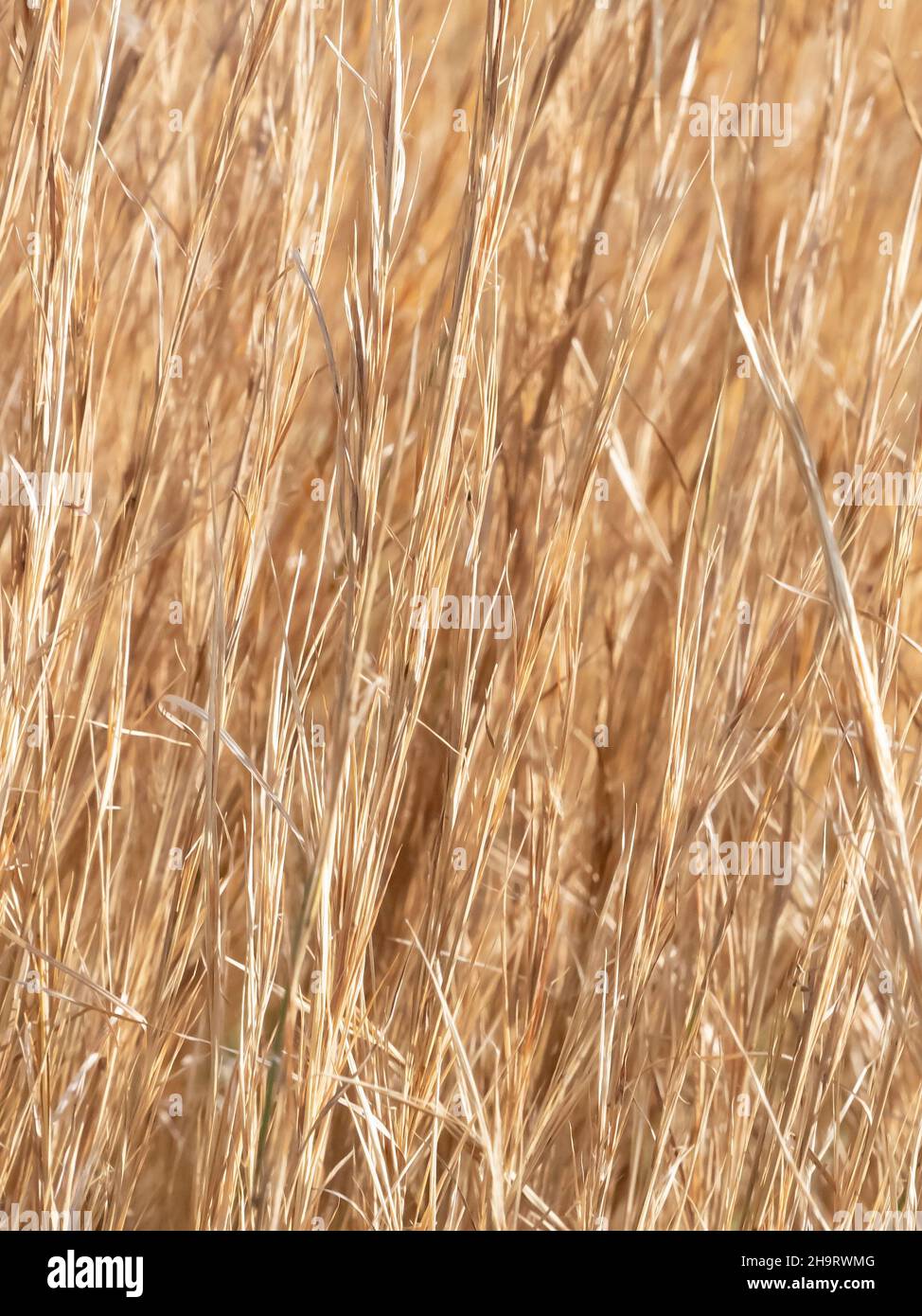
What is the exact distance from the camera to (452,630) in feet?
2.43

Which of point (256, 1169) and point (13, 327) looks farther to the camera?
point (13, 327)

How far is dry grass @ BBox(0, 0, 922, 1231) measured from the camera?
0.66 m

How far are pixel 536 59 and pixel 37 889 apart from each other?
29.4 inches

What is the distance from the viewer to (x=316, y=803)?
70 centimetres

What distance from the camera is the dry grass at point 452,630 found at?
0.66 meters

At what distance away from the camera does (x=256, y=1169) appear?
66 centimetres

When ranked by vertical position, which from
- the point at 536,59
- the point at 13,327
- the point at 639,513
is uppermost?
the point at 536,59

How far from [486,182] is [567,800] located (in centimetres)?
46
